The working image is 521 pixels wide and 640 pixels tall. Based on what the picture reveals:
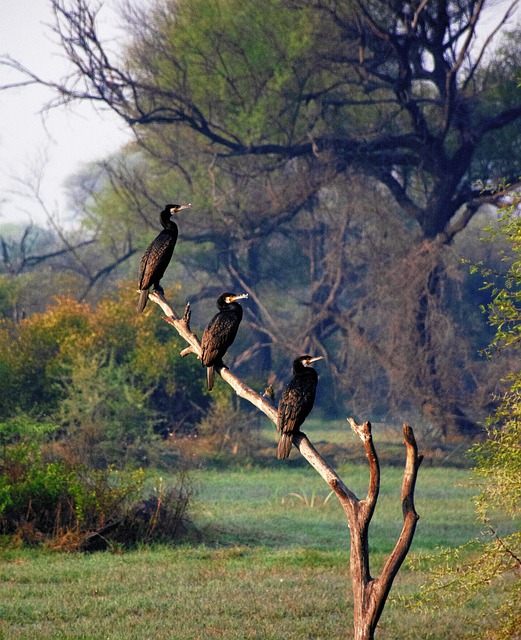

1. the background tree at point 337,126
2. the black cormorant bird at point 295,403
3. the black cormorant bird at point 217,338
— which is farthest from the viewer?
the background tree at point 337,126

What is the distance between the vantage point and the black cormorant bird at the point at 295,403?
17.5ft

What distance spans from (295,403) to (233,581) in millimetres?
5073

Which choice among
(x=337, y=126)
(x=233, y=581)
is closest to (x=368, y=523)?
(x=233, y=581)

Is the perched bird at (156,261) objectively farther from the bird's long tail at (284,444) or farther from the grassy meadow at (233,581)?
the grassy meadow at (233,581)

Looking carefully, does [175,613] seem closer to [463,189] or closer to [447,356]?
[447,356]

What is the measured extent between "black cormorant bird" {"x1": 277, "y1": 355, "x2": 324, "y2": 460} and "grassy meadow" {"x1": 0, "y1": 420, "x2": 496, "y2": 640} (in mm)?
2961

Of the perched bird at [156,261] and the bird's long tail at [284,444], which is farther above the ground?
the perched bird at [156,261]

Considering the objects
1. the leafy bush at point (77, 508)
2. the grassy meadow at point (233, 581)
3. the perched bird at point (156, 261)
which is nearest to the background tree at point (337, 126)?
the grassy meadow at point (233, 581)

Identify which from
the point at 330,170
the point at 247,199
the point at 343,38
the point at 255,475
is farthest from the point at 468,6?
the point at 255,475

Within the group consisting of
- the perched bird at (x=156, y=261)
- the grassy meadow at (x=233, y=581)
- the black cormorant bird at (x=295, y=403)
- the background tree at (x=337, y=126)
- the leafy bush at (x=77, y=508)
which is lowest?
the grassy meadow at (x=233, y=581)

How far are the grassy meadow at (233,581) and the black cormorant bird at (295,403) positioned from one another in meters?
2.96

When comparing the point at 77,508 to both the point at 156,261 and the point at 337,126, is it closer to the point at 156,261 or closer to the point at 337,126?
the point at 156,261

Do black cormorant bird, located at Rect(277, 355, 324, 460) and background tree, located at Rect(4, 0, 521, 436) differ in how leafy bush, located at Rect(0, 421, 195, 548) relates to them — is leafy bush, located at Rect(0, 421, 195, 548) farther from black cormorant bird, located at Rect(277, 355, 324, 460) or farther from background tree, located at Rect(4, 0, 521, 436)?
background tree, located at Rect(4, 0, 521, 436)

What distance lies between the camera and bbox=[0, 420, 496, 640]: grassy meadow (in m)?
8.24
